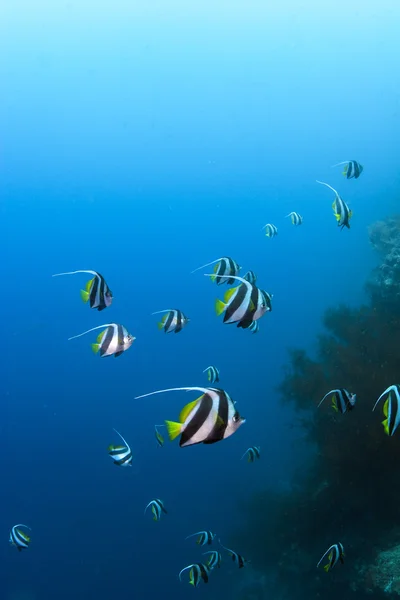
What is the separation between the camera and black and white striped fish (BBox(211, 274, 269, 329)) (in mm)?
2990

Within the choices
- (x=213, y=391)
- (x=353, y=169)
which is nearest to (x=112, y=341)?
(x=213, y=391)

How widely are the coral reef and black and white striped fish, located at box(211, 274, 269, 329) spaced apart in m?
6.76

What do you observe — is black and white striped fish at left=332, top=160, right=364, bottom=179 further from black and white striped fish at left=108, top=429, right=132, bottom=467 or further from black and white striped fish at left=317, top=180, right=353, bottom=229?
black and white striped fish at left=108, top=429, right=132, bottom=467

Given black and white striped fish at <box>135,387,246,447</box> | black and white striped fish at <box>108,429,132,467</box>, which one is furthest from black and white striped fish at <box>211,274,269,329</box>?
black and white striped fish at <box>108,429,132,467</box>

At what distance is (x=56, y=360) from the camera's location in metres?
54.2

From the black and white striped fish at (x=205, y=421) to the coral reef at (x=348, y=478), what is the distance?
766cm

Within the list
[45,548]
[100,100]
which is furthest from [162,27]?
[45,548]

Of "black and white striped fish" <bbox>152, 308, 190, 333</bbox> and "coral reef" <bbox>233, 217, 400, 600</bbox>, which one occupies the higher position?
"black and white striped fish" <bbox>152, 308, 190, 333</bbox>

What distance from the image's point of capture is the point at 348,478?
30.3 ft

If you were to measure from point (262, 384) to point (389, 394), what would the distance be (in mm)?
37729

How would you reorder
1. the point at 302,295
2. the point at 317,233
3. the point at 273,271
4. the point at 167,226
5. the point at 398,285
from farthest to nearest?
the point at 167,226
the point at 317,233
the point at 273,271
the point at 302,295
the point at 398,285

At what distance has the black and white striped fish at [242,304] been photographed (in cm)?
299

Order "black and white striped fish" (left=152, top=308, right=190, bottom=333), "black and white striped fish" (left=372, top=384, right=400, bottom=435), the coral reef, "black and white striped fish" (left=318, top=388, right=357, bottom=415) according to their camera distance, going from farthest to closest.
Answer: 1. the coral reef
2. "black and white striped fish" (left=152, top=308, right=190, bottom=333)
3. "black and white striped fish" (left=318, top=388, right=357, bottom=415)
4. "black and white striped fish" (left=372, top=384, right=400, bottom=435)

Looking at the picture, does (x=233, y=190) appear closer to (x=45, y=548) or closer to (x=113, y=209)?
(x=113, y=209)
